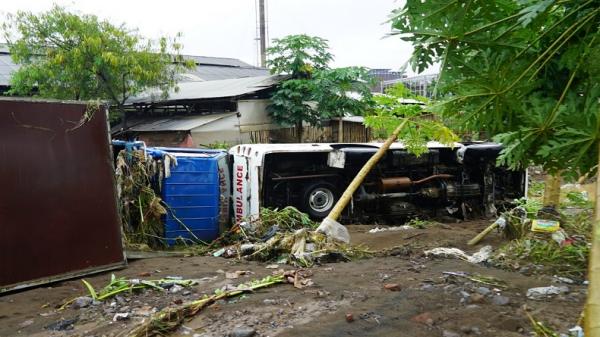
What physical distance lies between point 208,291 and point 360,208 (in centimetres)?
501

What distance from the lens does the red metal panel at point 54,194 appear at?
4.80 metres

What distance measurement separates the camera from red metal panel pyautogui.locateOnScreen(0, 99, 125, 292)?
4.80 m

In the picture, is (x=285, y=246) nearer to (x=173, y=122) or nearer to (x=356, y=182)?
(x=356, y=182)

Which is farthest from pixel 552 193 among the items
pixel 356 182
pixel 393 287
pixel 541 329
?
pixel 541 329

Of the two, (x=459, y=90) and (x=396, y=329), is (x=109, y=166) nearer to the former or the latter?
(x=396, y=329)

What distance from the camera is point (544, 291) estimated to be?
4.10m

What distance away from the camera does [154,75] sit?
1537cm

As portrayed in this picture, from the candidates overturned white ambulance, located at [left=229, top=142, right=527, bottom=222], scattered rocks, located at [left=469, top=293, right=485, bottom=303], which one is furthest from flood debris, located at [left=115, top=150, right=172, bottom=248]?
scattered rocks, located at [left=469, top=293, right=485, bottom=303]

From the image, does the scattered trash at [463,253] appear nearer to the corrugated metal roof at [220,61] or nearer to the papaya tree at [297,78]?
the papaya tree at [297,78]

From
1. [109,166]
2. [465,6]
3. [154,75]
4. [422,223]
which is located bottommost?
[422,223]

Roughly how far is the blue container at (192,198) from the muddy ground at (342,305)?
211cm

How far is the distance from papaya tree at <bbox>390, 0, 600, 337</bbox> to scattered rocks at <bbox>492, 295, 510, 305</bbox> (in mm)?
1270

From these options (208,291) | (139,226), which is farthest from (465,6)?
(139,226)

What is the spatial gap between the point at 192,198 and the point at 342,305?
4515mm
